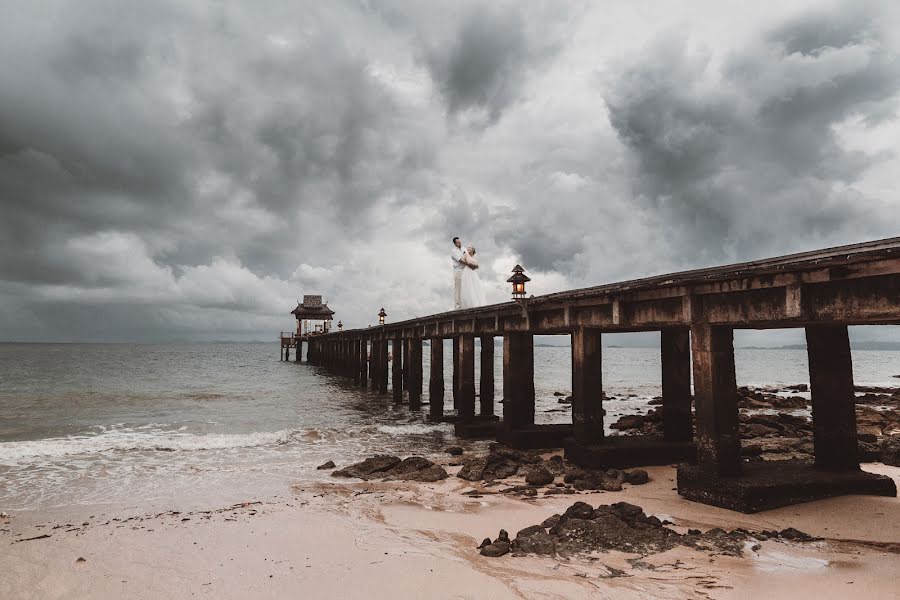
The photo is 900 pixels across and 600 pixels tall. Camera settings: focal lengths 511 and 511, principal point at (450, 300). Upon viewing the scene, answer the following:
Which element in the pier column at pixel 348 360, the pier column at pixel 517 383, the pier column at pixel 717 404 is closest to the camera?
the pier column at pixel 717 404

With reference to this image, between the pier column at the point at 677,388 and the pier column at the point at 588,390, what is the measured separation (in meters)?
1.73

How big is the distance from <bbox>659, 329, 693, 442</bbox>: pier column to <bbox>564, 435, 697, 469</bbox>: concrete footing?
17.6 inches

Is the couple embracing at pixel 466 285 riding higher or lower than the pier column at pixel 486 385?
higher

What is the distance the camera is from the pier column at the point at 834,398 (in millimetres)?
7828

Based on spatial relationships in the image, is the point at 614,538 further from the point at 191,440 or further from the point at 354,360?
the point at 354,360

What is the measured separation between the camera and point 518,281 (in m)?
11.6

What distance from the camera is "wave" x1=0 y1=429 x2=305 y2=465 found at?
13.6 meters

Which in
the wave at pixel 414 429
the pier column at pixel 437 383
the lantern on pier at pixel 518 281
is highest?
the lantern on pier at pixel 518 281

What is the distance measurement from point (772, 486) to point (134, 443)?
1589 centimetres

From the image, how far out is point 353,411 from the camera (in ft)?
73.8

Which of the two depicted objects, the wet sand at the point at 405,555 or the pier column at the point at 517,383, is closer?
the wet sand at the point at 405,555

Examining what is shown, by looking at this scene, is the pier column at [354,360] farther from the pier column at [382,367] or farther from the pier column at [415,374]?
the pier column at [415,374]

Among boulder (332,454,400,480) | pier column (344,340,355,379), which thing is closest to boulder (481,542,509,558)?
boulder (332,454,400,480)

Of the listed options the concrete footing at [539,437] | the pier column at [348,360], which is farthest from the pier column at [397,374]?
the pier column at [348,360]
